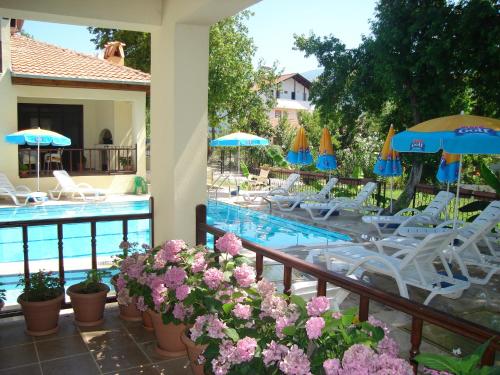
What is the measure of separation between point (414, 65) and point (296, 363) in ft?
35.4

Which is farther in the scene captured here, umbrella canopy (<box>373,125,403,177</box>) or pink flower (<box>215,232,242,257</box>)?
umbrella canopy (<box>373,125,403,177</box>)

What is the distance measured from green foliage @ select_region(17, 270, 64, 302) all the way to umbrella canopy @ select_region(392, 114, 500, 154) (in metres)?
5.63

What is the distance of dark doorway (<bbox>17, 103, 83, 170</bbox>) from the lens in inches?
731

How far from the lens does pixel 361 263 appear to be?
220 inches

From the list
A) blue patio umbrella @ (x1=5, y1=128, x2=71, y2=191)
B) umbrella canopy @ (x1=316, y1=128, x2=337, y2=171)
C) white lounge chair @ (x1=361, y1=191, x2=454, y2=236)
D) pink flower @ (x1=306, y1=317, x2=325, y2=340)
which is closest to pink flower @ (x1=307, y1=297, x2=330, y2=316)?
pink flower @ (x1=306, y1=317, x2=325, y2=340)

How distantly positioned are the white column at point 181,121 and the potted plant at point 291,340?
2.26m

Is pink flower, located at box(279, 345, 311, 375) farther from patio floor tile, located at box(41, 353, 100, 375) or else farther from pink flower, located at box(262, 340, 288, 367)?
patio floor tile, located at box(41, 353, 100, 375)

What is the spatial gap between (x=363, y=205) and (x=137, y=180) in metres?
8.56

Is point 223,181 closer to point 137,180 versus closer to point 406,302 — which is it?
point 137,180

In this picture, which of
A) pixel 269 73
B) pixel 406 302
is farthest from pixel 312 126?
pixel 406 302

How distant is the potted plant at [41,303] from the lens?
4.21 metres

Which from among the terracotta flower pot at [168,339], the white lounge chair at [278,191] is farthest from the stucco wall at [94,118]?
the terracotta flower pot at [168,339]

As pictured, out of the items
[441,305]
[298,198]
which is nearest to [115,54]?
[298,198]

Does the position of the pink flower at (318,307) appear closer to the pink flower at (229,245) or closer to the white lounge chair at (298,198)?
the pink flower at (229,245)
